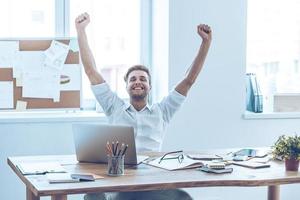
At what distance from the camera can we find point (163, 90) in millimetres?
4133

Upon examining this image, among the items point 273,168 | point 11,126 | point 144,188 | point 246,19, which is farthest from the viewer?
point 246,19

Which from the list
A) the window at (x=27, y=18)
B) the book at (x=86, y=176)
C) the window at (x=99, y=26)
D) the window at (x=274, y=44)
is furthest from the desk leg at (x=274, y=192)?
the window at (x=27, y=18)

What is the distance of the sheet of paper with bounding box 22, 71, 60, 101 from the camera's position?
400cm

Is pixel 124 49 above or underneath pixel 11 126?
above

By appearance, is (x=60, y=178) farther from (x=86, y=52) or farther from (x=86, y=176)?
(x=86, y=52)

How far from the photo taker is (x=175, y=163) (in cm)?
279

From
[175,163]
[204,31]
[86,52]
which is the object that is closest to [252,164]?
[175,163]

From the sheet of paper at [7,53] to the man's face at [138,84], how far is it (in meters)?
1.02

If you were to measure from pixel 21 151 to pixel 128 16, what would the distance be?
1.24 m

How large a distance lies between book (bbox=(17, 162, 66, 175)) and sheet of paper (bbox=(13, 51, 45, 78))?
1364 mm

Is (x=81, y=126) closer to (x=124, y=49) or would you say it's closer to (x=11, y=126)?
(x=11, y=126)

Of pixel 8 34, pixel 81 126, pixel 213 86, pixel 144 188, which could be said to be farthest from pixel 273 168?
pixel 8 34

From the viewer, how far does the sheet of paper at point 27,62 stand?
3973mm

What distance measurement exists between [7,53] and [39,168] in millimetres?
1549
